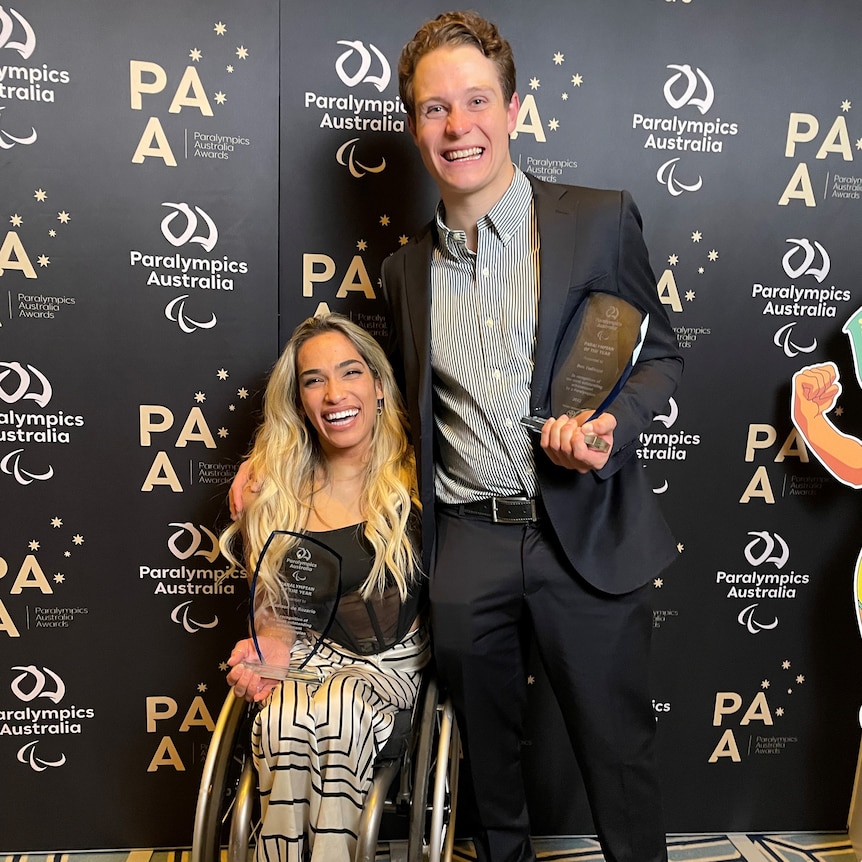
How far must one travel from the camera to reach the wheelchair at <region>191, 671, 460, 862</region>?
4.71 ft

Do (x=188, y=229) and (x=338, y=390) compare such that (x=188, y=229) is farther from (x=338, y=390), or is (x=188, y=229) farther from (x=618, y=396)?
(x=618, y=396)

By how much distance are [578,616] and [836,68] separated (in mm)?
1596

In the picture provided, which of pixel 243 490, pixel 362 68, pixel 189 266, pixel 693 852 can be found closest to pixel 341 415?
pixel 243 490

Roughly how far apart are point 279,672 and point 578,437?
0.80m

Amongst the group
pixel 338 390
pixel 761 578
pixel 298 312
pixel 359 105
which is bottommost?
pixel 761 578

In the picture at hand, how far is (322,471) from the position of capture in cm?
181

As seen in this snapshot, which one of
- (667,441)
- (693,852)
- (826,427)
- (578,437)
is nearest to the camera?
(578,437)

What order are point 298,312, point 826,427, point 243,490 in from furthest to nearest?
point 298,312
point 826,427
point 243,490

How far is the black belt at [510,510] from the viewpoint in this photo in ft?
5.32

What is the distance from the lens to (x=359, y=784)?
1483mm

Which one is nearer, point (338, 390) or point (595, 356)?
point (595, 356)

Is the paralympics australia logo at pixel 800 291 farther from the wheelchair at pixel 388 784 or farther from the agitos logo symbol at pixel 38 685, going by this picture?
the agitos logo symbol at pixel 38 685

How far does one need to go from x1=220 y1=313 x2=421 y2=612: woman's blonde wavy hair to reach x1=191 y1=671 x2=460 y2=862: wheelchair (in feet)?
0.92

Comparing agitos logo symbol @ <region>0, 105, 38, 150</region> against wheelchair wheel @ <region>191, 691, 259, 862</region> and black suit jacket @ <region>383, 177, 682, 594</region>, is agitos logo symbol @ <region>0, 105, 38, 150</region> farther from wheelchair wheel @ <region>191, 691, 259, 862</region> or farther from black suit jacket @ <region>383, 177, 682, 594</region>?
wheelchair wheel @ <region>191, 691, 259, 862</region>
